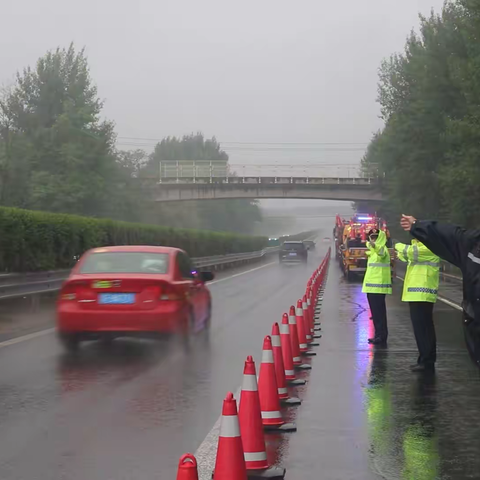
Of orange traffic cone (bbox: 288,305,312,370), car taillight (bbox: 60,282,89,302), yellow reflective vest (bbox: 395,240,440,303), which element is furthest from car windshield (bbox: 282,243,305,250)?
yellow reflective vest (bbox: 395,240,440,303)

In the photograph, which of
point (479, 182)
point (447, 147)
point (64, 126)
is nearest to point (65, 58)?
point (64, 126)

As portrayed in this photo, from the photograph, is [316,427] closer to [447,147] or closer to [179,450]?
[179,450]

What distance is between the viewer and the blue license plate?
11.9 meters

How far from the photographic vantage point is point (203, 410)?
8.01 metres

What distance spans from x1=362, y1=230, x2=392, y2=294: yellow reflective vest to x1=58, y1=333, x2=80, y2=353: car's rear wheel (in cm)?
441

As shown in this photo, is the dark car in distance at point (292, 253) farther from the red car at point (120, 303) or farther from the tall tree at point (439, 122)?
the red car at point (120, 303)

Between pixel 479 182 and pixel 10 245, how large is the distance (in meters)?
21.0

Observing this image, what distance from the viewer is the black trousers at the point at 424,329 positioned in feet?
35.2

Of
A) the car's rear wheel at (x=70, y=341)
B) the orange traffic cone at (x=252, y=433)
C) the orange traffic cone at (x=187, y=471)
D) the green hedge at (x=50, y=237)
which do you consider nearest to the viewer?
the orange traffic cone at (x=187, y=471)

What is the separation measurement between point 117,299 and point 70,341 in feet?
3.40

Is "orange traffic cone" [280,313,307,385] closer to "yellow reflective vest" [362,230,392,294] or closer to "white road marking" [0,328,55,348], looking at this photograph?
"yellow reflective vest" [362,230,392,294]

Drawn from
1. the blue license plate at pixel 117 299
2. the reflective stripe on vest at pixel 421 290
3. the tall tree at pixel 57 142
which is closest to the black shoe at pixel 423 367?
the reflective stripe on vest at pixel 421 290

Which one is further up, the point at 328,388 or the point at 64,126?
the point at 64,126

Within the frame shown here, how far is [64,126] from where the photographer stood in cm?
6359
